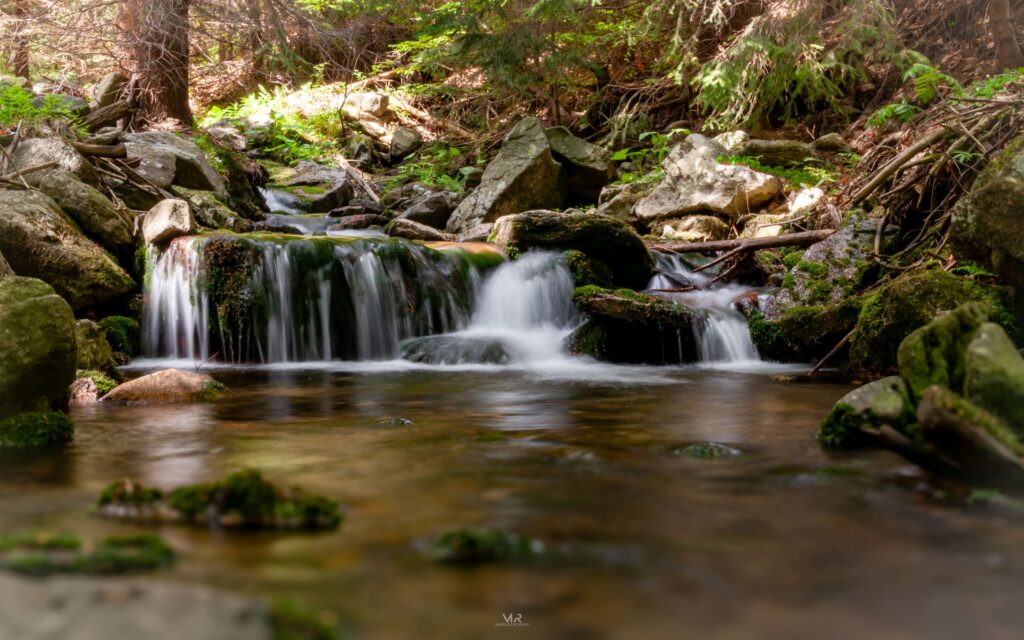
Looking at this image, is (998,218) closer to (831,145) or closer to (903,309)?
(903,309)

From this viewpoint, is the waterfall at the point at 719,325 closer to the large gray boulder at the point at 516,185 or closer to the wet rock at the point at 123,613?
the large gray boulder at the point at 516,185

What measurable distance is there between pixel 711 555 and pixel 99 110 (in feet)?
47.3

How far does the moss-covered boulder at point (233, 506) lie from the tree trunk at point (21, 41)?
39.6ft

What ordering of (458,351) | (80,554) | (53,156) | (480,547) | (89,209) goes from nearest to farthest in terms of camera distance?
(80,554), (480,547), (458,351), (89,209), (53,156)

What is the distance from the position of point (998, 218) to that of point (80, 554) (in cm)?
626

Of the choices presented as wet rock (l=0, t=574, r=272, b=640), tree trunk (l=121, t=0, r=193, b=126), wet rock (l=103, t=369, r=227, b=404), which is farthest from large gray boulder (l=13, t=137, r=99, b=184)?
wet rock (l=0, t=574, r=272, b=640)

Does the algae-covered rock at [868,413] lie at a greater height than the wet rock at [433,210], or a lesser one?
lesser

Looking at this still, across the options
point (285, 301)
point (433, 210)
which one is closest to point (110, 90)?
point (433, 210)

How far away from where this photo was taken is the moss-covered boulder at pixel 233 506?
250 centimetres

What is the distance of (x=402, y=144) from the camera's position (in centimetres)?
1909

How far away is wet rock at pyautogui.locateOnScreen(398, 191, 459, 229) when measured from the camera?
1353cm

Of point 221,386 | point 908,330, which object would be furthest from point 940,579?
point 221,386

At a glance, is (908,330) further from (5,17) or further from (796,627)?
(5,17)

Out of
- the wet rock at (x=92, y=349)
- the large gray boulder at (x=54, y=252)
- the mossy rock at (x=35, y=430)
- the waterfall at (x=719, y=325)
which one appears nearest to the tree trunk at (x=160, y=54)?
the large gray boulder at (x=54, y=252)
